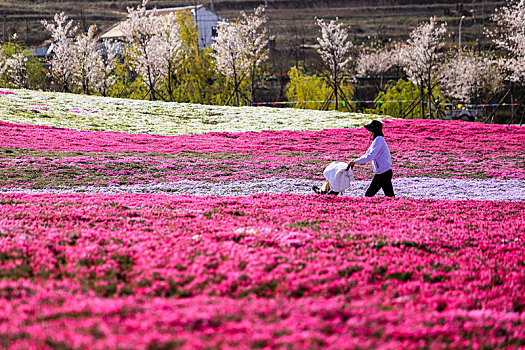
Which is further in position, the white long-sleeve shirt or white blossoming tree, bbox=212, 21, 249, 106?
white blossoming tree, bbox=212, 21, 249, 106

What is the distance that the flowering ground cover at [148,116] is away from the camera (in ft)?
100

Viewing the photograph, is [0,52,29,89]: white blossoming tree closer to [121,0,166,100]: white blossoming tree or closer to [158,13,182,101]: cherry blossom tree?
[121,0,166,100]: white blossoming tree

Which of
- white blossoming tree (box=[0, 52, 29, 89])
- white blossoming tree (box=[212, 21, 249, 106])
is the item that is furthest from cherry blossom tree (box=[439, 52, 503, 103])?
white blossoming tree (box=[0, 52, 29, 89])

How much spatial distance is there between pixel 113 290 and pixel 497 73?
66.6 m

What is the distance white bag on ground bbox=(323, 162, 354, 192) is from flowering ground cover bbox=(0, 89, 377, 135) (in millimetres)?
19853

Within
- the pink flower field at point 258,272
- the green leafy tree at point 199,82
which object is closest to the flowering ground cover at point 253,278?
the pink flower field at point 258,272

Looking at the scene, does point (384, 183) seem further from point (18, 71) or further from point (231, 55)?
point (18, 71)

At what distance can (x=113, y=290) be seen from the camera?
206 inches

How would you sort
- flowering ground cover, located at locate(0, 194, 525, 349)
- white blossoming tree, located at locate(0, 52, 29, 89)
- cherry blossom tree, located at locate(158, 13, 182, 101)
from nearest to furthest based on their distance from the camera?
flowering ground cover, located at locate(0, 194, 525, 349) → cherry blossom tree, located at locate(158, 13, 182, 101) → white blossoming tree, located at locate(0, 52, 29, 89)

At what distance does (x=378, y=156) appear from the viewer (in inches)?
452

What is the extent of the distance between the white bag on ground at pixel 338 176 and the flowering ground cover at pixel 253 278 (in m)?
1.70

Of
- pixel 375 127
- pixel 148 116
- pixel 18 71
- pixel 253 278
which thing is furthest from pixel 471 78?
pixel 253 278

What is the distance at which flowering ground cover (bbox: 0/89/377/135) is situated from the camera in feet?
100

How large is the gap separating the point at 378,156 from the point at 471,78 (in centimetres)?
5794
